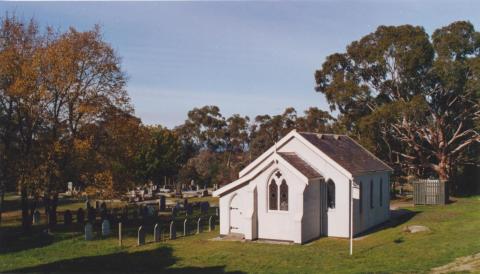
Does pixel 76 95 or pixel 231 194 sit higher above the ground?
pixel 76 95

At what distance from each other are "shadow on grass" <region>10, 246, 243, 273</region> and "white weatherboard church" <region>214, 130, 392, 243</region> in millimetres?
4733

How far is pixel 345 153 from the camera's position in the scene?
2897 cm

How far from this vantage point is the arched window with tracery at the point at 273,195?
25.0 m

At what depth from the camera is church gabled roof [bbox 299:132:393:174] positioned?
1057 inches

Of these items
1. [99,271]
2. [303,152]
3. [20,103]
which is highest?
[20,103]

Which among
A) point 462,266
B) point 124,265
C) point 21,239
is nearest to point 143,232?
point 124,265

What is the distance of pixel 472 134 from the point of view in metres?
47.8

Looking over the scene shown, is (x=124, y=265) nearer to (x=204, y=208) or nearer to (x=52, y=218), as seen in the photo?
(x=52, y=218)

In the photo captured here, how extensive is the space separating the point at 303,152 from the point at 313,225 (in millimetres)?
4077

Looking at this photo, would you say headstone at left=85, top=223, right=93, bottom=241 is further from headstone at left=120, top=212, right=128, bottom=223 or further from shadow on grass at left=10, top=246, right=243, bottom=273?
headstone at left=120, top=212, right=128, bottom=223

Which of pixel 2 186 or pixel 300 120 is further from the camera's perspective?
pixel 300 120

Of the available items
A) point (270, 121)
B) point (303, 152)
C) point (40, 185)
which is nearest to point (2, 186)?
point (40, 185)

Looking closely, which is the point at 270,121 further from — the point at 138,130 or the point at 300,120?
the point at 138,130

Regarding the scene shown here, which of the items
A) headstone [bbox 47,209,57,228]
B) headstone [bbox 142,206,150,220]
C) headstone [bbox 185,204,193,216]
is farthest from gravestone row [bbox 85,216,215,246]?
headstone [bbox 185,204,193,216]
